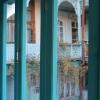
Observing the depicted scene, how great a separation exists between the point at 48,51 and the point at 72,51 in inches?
11.2

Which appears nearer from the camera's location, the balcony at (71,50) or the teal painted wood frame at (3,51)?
the balcony at (71,50)

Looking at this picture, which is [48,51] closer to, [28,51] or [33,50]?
[33,50]

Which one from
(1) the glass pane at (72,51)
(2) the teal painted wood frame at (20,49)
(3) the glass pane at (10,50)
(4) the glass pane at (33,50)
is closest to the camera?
(1) the glass pane at (72,51)

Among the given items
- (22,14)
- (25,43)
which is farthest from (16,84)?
(22,14)

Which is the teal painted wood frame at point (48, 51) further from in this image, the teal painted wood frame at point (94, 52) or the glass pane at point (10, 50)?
the glass pane at point (10, 50)

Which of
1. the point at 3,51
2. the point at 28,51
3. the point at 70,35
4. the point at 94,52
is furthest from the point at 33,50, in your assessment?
the point at 94,52

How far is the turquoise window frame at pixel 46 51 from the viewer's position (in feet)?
4.90

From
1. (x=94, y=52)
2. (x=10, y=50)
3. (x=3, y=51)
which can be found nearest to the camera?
(x=94, y=52)

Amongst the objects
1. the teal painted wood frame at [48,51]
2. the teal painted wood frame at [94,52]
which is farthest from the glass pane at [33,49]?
the teal painted wood frame at [94,52]

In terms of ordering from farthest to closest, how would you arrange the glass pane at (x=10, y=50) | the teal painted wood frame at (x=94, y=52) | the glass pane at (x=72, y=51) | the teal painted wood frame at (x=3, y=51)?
the teal painted wood frame at (x=3, y=51) → the glass pane at (x=10, y=50) → the glass pane at (x=72, y=51) → the teal painted wood frame at (x=94, y=52)

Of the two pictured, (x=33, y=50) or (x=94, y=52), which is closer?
(x=94, y=52)

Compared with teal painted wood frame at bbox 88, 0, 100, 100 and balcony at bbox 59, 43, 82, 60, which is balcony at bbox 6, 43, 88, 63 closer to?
balcony at bbox 59, 43, 82, 60

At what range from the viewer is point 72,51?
181cm

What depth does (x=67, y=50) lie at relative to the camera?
Result: 1.85 metres
